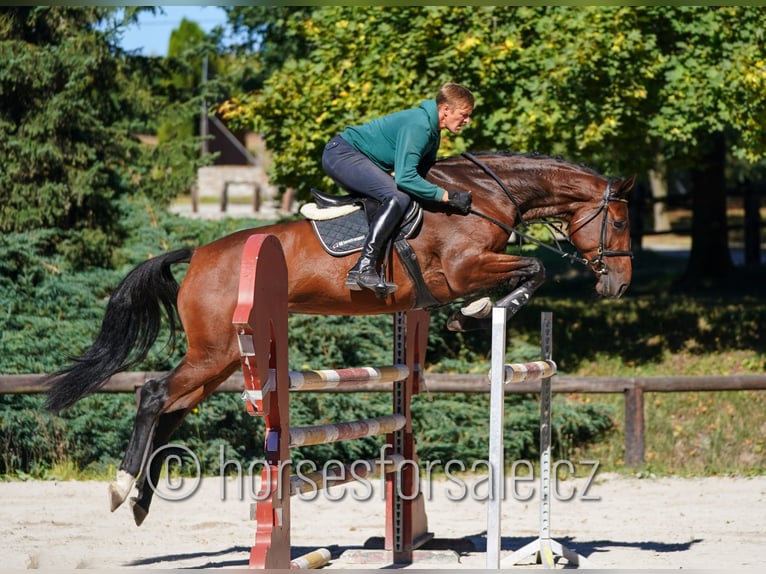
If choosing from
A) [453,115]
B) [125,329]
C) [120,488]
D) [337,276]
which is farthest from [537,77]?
[120,488]

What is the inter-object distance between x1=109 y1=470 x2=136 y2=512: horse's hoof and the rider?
1577mm

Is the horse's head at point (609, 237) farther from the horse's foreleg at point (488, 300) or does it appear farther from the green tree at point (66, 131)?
the green tree at point (66, 131)

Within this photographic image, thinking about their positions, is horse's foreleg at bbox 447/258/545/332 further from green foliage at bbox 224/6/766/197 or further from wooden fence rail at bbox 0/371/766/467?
green foliage at bbox 224/6/766/197

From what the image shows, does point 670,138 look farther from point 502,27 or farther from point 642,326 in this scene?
point 642,326

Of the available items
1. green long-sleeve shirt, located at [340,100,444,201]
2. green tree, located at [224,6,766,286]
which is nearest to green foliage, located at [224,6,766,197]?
green tree, located at [224,6,766,286]

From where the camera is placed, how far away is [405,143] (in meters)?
5.63

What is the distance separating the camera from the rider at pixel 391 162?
18.5 feet

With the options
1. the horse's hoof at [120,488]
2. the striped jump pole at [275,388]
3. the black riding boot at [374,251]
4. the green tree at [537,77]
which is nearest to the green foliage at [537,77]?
the green tree at [537,77]

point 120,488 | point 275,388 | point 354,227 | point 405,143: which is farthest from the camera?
point 354,227

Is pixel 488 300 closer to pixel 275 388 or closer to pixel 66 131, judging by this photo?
pixel 275 388

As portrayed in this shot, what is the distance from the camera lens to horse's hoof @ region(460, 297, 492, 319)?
591cm

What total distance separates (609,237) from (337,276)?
1634mm

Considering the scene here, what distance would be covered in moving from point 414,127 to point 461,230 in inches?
27.1

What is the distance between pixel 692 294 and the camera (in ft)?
53.2
